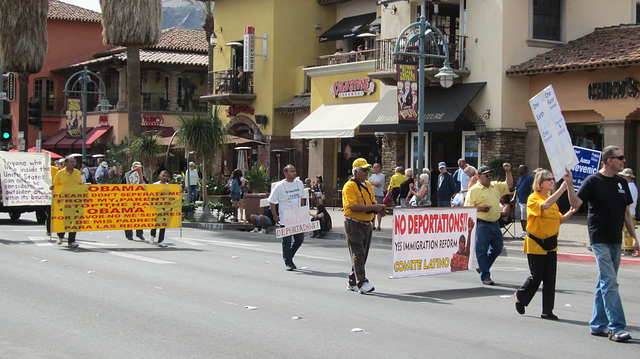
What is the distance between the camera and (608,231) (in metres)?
7.95

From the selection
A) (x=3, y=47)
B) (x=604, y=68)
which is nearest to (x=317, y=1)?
(x=3, y=47)

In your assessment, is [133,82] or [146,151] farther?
[146,151]

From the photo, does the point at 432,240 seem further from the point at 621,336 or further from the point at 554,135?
the point at 621,336

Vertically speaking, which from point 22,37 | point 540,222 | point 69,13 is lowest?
point 540,222

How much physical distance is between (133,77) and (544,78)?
1511 centimetres

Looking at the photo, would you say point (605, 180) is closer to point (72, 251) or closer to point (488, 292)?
point (488, 292)

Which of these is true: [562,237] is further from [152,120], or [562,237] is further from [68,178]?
[152,120]

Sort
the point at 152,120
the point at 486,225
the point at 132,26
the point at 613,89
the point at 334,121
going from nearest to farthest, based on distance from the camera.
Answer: the point at 486,225 < the point at 613,89 < the point at 132,26 < the point at 334,121 < the point at 152,120

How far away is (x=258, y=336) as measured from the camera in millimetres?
8094

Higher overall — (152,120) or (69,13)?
(69,13)

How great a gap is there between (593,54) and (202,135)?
12032 millimetres

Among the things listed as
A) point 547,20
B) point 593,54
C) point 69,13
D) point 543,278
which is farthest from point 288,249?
point 69,13

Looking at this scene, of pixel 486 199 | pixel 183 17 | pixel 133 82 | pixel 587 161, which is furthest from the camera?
pixel 183 17

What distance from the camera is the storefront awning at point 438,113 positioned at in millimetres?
24969
